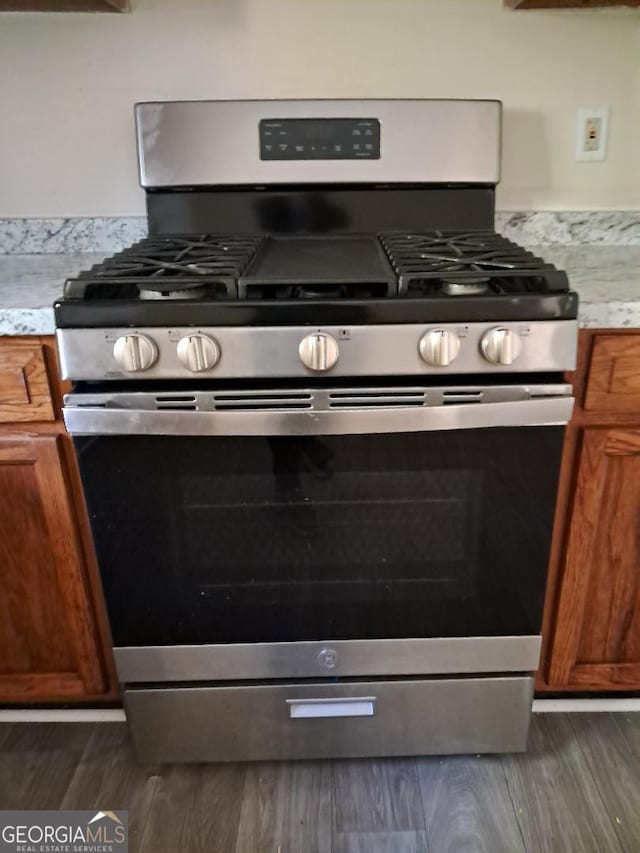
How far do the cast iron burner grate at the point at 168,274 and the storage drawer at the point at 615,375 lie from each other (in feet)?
1.84

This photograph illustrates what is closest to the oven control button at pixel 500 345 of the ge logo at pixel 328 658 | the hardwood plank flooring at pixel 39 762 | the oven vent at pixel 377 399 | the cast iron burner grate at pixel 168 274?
the oven vent at pixel 377 399

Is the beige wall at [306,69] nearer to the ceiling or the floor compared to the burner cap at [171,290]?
nearer to the ceiling

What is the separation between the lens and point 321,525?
107 centimetres

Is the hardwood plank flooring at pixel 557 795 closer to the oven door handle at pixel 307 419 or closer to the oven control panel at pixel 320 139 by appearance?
the oven door handle at pixel 307 419

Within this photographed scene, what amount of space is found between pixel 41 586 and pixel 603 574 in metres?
0.99

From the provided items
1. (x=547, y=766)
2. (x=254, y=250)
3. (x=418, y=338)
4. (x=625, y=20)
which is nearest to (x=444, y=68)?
(x=625, y=20)

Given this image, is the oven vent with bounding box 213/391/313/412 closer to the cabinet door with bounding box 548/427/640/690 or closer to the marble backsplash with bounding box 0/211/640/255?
the cabinet door with bounding box 548/427/640/690

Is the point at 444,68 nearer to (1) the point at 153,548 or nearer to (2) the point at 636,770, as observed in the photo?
(1) the point at 153,548

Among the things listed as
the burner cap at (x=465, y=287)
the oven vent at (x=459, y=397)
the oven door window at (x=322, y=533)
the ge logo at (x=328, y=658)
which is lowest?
the ge logo at (x=328, y=658)

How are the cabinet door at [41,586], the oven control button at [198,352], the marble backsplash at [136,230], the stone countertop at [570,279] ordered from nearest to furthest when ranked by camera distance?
the oven control button at [198,352], the stone countertop at [570,279], the cabinet door at [41,586], the marble backsplash at [136,230]

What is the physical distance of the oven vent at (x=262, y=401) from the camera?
97cm

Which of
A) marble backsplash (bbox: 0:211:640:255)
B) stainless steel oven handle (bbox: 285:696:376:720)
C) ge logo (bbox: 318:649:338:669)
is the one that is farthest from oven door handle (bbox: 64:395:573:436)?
marble backsplash (bbox: 0:211:640:255)

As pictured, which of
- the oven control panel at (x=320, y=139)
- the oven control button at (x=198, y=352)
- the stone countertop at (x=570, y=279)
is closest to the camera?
the oven control button at (x=198, y=352)

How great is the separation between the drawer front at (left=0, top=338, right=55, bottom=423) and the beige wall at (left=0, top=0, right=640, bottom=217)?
1.90ft
